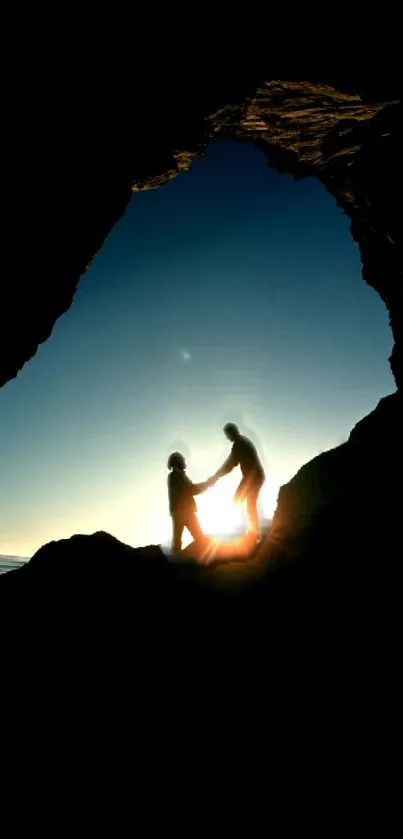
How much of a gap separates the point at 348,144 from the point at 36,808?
645 inches

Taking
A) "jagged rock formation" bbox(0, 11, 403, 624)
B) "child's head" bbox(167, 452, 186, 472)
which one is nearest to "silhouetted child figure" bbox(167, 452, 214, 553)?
"child's head" bbox(167, 452, 186, 472)

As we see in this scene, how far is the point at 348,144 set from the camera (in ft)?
41.6

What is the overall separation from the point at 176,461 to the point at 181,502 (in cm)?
110

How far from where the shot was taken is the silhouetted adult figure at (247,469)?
1102 cm

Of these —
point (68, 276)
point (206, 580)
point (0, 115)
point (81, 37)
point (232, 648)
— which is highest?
point (81, 37)

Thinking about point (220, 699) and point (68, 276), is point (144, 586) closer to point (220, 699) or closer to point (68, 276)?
point (220, 699)

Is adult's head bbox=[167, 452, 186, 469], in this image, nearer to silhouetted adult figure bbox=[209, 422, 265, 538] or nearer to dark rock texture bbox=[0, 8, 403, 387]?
silhouetted adult figure bbox=[209, 422, 265, 538]

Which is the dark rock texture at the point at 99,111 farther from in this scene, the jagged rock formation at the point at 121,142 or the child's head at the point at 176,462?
the child's head at the point at 176,462

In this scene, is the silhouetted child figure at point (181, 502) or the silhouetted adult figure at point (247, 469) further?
the silhouetted child figure at point (181, 502)

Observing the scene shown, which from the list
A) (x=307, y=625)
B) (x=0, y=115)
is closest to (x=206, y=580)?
(x=307, y=625)

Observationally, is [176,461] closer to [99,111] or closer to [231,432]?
[231,432]

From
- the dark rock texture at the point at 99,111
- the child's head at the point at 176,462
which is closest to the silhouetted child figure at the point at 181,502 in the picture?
the child's head at the point at 176,462

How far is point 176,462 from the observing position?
1183 cm

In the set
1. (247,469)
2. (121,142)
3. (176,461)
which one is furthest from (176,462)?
(121,142)
